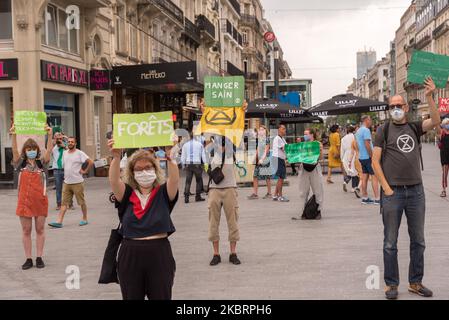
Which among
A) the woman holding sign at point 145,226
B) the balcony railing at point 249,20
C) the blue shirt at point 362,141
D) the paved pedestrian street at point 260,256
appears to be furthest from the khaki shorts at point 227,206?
the balcony railing at point 249,20

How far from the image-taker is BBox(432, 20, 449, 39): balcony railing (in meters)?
82.2

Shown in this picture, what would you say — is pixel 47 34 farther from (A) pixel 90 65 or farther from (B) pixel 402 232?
(B) pixel 402 232

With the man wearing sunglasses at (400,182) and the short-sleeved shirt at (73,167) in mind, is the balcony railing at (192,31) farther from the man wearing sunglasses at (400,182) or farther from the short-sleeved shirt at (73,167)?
the man wearing sunglasses at (400,182)

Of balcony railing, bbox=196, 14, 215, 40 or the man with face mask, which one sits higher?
balcony railing, bbox=196, 14, 215, 40

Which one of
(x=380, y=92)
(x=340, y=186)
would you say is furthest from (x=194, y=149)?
(x=380, y=92)

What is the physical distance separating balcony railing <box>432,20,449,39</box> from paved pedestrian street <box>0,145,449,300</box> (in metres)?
75.7

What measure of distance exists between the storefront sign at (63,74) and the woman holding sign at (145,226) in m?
15.5

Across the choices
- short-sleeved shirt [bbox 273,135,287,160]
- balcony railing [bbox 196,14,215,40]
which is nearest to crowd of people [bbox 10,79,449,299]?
short-sleeved shirt [bbox 273,135,287,160]

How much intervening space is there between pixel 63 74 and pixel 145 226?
17.1 meters

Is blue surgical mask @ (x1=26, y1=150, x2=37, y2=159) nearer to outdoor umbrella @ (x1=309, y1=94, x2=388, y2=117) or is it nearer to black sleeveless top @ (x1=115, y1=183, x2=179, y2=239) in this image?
black sleeveless top @ (x1=115, y1=183, x2=179, y2=239)

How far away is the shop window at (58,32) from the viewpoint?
20000 mm

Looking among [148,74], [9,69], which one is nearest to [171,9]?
[148,74]

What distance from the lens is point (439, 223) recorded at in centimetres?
1028

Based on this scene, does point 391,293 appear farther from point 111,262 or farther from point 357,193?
point 357,193
